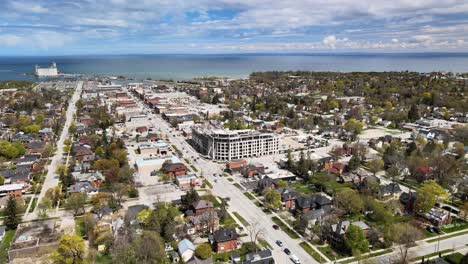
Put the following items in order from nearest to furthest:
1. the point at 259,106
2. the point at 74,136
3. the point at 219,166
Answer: the point at 219,166 < the point at 74,136 < the point at 259,106

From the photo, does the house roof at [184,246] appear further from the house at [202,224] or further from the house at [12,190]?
the house at [12,190]

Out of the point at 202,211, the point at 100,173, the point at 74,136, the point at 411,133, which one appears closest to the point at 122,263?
the point at 202,211

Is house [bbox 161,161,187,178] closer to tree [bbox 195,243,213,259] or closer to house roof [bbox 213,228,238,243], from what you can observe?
house roof [bbox 213,228,238,243]

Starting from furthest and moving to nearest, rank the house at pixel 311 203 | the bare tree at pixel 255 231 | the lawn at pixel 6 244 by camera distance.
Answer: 1. the house at pixel 311 203
2. the bare tree at pixel 255 231
3. the lawn at pixel 6 244

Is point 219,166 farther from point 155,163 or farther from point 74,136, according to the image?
point 74,136

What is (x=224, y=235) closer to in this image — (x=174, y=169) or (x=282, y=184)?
(x=282, y=184)

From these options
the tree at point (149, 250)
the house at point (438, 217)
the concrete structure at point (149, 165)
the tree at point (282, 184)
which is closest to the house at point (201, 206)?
the tree at point (149, 250)

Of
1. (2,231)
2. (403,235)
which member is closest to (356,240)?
(403,235)
